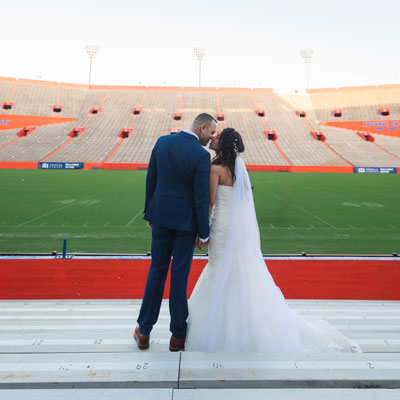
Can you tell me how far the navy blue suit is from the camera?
95.4 inches

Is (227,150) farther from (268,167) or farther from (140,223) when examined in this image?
(268,167)

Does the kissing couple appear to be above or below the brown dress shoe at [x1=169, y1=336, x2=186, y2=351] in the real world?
above

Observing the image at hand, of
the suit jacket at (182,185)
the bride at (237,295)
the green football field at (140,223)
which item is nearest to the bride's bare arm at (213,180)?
the bride at (237,295)

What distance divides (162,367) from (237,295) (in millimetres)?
741

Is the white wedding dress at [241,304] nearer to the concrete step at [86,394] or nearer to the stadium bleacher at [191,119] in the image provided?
the concrete step at [86,394]

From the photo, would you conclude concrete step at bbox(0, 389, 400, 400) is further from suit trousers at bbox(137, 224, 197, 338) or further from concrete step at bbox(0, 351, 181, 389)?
suit trousers at bbox(137, 224, 197, 338)

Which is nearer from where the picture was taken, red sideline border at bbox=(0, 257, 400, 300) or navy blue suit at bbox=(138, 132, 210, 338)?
navy blue suit at bbox=(138, 132, 210, 338)

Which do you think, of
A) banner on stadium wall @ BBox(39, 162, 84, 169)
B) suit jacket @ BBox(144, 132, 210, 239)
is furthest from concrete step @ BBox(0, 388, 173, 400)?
banner on stadium wall @ BBox(39, 162, 84, 169)

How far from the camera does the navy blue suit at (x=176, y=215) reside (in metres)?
2.42

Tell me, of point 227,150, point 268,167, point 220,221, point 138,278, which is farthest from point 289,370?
point 268,167

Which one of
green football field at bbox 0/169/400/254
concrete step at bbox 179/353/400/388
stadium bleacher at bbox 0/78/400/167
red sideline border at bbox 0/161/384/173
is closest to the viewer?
concrete step at bbox 179/353/400/388

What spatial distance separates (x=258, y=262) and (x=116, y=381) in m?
1.31

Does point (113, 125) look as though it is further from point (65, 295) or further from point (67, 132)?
point (65, 295)

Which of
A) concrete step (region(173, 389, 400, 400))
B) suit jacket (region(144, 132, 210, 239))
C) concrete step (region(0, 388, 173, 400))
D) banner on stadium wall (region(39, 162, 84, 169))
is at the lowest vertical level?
banner on stadium wall (region(39, 162, 84, 169))
